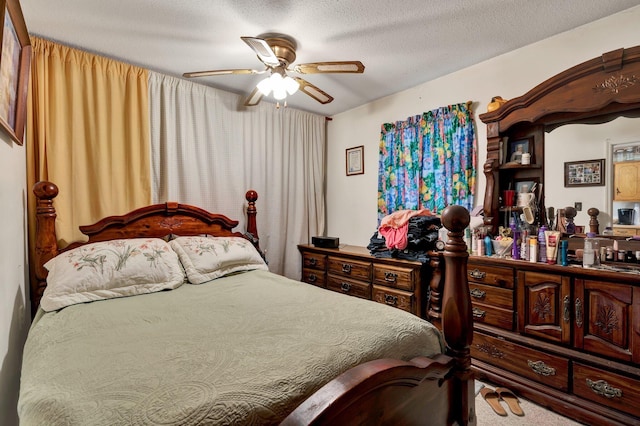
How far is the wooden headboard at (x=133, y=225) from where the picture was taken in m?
1.90

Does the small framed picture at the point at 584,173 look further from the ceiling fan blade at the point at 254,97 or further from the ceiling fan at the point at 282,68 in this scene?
the ceiling fan blade at the point at 254,97

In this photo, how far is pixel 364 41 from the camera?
208cm

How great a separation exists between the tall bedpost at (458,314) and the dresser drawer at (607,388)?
Answer: 91 centimetres

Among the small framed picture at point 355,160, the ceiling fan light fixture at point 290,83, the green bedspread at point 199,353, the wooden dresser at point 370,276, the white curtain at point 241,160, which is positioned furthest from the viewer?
the small framed picture at point 355,160

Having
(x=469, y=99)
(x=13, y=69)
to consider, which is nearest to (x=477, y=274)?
(x=469, y=99)

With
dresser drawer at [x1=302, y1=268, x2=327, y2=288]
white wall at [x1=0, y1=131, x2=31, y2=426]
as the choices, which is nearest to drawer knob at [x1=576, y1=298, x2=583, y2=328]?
dresser drawer at [x1=302, y1=268, x2=327, y2=288]

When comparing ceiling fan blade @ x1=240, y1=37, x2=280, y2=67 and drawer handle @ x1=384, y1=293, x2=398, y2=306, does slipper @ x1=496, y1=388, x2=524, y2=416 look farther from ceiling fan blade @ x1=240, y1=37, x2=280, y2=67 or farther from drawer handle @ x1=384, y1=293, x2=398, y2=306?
ceiling fan blade @ x1=240, y1=37, x2=280, y2=67

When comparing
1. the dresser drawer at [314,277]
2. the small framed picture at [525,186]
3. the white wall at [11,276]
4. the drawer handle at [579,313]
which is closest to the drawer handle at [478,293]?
the drawer handle at [579,313]

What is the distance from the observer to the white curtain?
8.62 ft

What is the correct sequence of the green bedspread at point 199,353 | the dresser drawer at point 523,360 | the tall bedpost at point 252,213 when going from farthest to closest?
the tall bedpost at point 252,213
the dresser drawer at point 523,360
the green bedspread at point 199,353

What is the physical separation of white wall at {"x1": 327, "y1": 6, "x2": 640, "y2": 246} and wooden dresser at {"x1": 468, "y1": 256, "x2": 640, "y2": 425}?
49 cm

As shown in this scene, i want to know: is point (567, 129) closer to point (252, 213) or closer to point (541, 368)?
point (541, 368)

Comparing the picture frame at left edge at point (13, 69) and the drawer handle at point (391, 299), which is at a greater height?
the picture frame at left edge at point (13, 69)

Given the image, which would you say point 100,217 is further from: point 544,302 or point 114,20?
point 544,302
